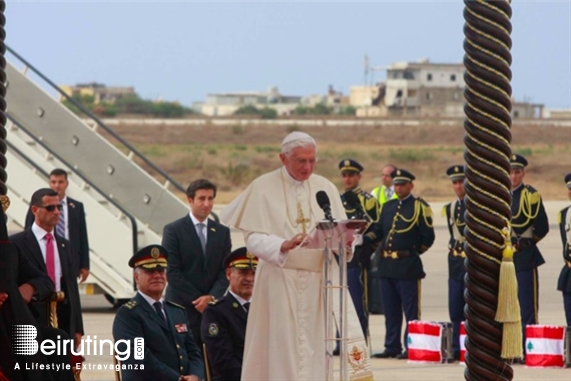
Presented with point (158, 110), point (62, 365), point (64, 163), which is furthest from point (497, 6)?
point (158, 110)

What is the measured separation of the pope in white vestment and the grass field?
36.8 metres

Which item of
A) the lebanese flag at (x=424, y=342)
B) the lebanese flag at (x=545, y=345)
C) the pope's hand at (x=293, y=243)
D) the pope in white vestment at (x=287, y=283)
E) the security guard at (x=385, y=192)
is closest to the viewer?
the pope's hand at (x=293, y=243)

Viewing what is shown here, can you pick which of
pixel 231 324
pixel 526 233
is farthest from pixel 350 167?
pixel 231 324

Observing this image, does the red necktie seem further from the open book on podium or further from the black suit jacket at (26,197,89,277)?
the open book on podium

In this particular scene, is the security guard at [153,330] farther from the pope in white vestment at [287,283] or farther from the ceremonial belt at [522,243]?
the ceremonial belt at [522,243]

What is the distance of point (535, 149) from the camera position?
7325 centimetres

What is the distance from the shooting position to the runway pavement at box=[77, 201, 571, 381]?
12.2 metres

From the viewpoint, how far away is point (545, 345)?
1275 cm

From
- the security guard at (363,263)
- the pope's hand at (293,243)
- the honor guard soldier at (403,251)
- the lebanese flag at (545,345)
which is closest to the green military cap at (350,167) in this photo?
the security guard at (363,263)

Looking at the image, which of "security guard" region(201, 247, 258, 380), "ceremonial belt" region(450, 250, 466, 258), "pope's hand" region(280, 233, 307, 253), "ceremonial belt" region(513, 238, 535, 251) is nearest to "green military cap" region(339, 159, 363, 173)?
"ceremonial belt" region(450, 250, 466, 258)

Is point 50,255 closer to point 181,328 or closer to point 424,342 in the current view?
point 181,328

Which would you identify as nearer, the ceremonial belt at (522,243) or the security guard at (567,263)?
the security guard at (567,263)

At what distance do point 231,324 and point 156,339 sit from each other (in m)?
0.63

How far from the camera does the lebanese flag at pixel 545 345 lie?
500 inches
